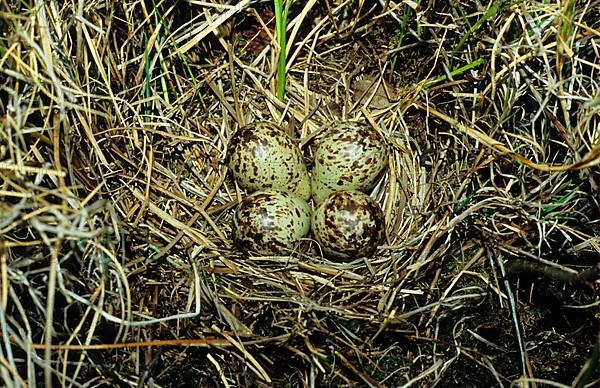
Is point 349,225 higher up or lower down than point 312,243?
higher up

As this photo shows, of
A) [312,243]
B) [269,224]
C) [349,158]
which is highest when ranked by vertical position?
[349,158]

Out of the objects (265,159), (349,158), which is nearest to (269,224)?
(265,159)

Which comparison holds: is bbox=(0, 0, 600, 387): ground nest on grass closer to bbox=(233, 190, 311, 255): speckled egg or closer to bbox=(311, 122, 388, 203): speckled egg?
bbox=(233, 190, 311, 255): speckled egg

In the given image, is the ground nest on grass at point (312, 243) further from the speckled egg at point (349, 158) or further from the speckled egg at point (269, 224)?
the speckled egg at point (349, 158)

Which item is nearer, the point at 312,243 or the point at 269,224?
the point at 269,224

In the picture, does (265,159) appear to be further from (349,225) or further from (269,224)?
(349,225)
